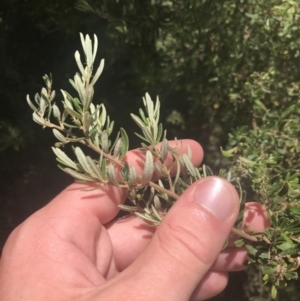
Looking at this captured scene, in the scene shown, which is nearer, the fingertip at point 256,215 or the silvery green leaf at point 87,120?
the silvery green leaf at point 87,120

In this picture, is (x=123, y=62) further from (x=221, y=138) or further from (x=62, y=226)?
(x=62, y=226)

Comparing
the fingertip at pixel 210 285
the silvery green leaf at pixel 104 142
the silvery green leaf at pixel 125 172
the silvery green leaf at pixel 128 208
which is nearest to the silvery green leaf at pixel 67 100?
the silvery green leaf at pixel 104 142

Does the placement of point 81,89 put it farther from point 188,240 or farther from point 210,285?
point 210,285

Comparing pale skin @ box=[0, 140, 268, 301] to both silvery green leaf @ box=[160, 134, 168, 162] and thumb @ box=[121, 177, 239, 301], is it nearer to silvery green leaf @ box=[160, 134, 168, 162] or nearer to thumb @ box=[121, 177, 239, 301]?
thumb @ box=[121, 177, 239, 301]

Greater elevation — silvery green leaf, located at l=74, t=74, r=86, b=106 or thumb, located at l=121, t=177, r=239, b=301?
silvery green leaf, located at l=74, t=74, r=86, b=106

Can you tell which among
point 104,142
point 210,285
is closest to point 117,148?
point 104,142

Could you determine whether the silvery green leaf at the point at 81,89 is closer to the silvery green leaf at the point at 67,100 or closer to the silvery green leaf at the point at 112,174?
the silvery green leaf at the point at 67,100

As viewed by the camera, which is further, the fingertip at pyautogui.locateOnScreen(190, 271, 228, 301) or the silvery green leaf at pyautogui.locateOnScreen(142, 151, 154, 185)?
the fingertip at pyautogui.locateOnScreen(190, 271, 228, 301)

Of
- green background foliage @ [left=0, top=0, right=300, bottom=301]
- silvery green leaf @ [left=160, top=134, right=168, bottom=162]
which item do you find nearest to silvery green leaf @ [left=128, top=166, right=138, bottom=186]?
silvery green leaf @ [left=160, top=134, right=168, bottom=162]

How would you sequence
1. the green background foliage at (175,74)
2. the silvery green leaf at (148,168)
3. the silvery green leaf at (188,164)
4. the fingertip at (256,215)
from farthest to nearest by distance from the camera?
the green background foliage at (175,74) < the fingertip at (256,215) < the silvery green leaf at (188,164) < the silvery green leaf at (148,168)
